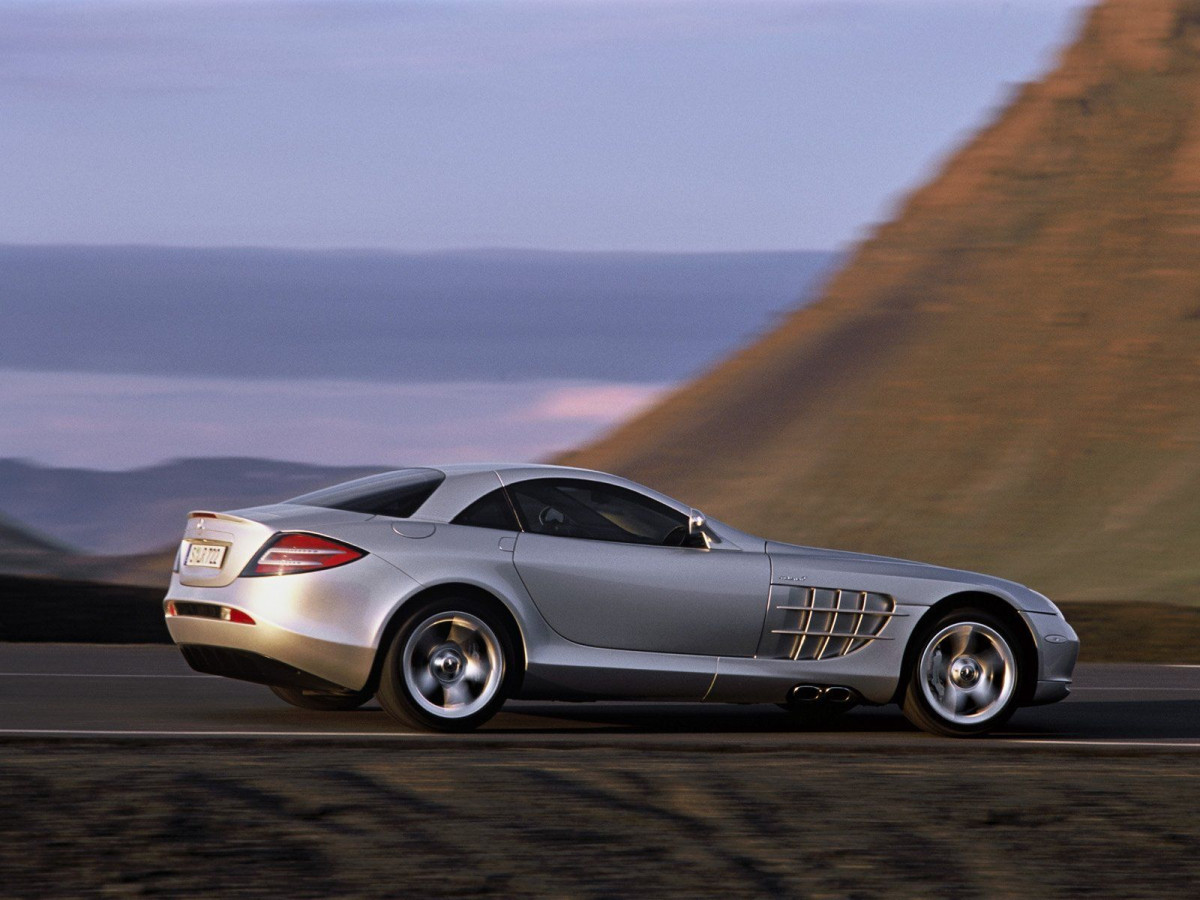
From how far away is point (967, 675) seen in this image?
1018 centimetres

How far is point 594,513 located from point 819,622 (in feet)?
4.23

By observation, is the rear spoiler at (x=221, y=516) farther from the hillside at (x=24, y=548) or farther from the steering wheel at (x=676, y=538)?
the hillside at (x=24, y=548)

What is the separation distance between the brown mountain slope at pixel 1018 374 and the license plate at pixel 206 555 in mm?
36088

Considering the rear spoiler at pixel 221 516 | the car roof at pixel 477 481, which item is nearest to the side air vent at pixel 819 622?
the car roof at pixel 477 481

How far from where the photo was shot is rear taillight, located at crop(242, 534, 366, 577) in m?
9.30

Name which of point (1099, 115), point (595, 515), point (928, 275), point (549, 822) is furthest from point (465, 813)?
point (1099, 115)

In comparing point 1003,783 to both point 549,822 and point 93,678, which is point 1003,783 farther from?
point 93,678

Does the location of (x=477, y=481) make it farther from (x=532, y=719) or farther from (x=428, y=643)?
(x=532, y=719)

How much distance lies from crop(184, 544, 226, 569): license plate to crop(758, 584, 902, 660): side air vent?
2.76m

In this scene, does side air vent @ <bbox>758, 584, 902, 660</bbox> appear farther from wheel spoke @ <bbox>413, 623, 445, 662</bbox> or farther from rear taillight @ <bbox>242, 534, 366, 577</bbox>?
rear taillight @ <bbox>242, 534, 366, 577</bbox>

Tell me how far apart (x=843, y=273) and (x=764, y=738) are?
2413 inches

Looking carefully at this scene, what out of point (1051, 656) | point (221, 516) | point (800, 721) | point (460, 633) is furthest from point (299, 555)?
point (1051, 656)

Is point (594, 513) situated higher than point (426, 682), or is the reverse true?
point (594, 513)

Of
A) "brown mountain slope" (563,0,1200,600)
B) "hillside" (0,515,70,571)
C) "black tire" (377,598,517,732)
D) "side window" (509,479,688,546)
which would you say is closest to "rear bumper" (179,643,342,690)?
"black tire" (377,598,517,732)
